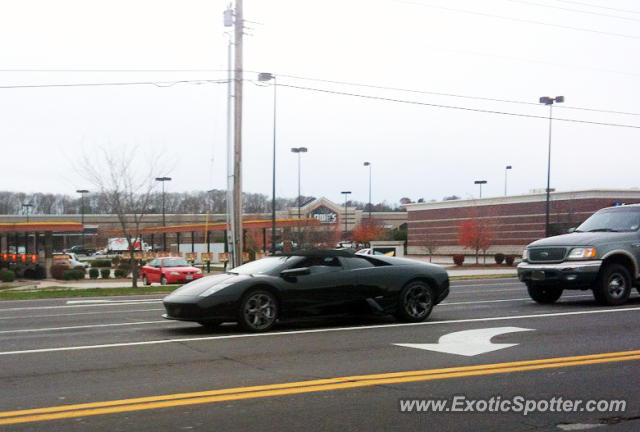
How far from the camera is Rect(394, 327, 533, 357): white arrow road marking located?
909 centimetres

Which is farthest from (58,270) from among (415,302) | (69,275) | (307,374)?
(307,374)

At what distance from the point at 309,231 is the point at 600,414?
44.5 m

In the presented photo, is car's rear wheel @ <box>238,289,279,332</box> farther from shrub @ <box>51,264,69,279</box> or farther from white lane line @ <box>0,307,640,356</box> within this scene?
shrub @ <box>51,264,69,279</box>

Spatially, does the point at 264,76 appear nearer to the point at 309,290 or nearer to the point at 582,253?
the point at 582,253

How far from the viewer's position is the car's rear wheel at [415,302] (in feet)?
39.2

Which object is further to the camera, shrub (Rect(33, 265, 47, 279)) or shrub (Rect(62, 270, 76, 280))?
shrub (Rect(33, 265, 47, 279))

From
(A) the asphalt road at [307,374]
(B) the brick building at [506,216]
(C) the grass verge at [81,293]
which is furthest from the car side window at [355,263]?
(B) the brick building at [506,216]

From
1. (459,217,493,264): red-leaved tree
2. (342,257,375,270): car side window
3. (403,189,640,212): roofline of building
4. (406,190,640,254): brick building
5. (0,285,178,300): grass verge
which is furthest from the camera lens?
(403,189,640,212): roofline of building

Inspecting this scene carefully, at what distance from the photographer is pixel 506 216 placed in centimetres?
7188

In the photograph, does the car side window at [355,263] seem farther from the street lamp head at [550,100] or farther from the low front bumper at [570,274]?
the street lamp head at [550,100]

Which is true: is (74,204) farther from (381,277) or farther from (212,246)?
(381,277)

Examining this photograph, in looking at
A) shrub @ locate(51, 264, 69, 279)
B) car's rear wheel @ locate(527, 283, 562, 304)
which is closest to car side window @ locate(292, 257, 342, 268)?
car's rear wheel @ locate(527, 283, 562, 304)

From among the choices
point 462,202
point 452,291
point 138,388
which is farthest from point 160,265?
point 462,202

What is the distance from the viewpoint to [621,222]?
14953 mm
